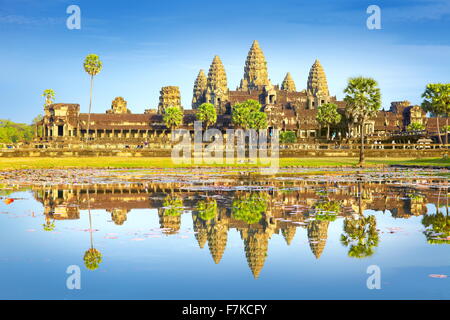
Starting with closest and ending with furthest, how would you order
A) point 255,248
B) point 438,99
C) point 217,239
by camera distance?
point 255,248 < point 217,239 < point 438,99

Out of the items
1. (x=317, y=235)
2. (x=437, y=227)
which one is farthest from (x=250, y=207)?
(x=437, y=227)

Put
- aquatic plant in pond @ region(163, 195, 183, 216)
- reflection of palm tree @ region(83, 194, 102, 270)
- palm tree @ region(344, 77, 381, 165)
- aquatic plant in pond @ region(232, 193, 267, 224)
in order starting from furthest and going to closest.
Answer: palm tree @ region(344, 77, 381, 165) → aquatic plant in pond @ region(163, 195, 183, 216) → aquatic plant in pond @ region(232, 193, 267, 224) → reflection of palm tree @ region(83, 194, 102, 270)

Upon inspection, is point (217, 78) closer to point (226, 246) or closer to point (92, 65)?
point (92, 65)

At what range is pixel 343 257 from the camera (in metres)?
12.1

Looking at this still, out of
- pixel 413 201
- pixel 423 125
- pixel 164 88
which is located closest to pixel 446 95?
pixel 423 125

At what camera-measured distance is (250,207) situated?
65.6 ft

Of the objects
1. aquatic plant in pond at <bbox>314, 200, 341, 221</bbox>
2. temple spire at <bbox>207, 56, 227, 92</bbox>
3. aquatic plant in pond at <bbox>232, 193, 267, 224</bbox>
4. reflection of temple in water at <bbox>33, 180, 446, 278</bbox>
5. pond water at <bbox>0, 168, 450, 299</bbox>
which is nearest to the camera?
pond water at <bbox>0, 168, 450, 299</bbox>

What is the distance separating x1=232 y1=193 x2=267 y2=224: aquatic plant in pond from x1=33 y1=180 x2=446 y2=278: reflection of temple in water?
212mm

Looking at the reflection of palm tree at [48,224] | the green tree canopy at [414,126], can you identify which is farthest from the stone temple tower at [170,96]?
the reflection of palm tree at [48,224]

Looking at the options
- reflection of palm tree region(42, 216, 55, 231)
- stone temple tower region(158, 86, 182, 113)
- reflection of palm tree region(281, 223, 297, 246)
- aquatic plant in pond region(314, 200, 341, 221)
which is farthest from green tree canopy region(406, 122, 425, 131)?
reflection of palm tree region(42, 216, 55, 231)

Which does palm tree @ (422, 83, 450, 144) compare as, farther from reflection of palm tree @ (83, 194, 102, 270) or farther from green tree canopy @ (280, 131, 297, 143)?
reflection of palm tree @ (83, 194, 102, 270)

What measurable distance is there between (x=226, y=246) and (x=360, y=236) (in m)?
3.52

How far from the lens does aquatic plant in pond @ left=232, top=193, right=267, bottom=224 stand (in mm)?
17453

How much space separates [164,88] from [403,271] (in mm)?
181741
